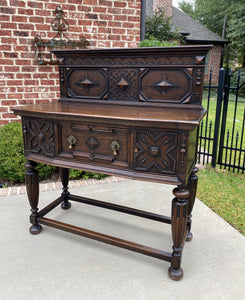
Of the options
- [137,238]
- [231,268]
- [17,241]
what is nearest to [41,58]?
[17,241]

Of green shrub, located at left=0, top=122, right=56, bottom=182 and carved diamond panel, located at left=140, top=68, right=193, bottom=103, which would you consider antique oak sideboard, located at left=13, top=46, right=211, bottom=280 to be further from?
green shrub, located at left=0, top=122, right=56, bottom=182

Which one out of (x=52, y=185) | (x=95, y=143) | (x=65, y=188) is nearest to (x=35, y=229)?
(x=65, y=188)

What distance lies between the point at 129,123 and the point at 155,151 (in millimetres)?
241

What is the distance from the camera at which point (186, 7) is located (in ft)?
97.7

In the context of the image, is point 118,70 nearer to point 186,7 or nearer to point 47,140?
point 47,140

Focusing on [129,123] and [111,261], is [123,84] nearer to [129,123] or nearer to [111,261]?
[129,123]

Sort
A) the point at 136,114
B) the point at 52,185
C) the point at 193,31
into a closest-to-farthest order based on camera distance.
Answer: the point at 136,114 → the point at 52,185 → the point at 193,31

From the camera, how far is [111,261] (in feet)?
6.89

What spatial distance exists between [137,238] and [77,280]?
0.68 metres

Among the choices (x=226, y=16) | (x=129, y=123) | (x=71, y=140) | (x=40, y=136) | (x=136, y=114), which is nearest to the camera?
(x=129, y=123)

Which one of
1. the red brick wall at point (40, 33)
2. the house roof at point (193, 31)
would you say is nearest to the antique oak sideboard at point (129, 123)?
the red brick wall at point (40, 33)

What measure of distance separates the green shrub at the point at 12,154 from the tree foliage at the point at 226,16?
625 inches

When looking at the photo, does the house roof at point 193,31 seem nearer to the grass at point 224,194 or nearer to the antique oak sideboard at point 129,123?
the grass at point 224,194

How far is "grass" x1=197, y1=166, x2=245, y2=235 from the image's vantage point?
2805 mm
